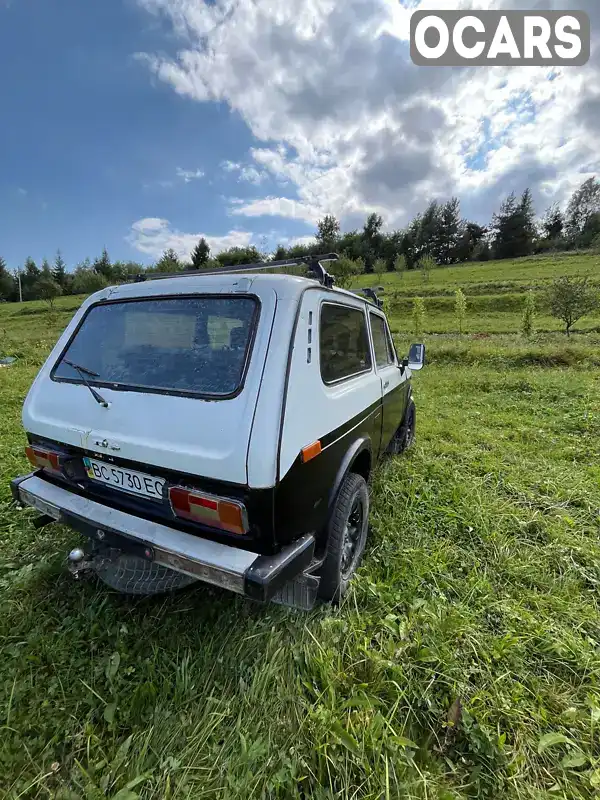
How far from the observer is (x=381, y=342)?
337 cm

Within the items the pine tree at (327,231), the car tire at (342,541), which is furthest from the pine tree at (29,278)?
the car tire at (342,541)

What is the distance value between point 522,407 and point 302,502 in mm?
5886

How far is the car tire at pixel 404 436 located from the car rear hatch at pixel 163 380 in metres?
2.82

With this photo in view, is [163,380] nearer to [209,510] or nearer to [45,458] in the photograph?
[209,510]

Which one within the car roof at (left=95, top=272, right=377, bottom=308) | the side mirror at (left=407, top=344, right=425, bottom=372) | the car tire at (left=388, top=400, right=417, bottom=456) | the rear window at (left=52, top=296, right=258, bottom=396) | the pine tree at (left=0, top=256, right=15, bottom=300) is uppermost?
the pine tree at (left=0, top=256, right=15, bottom=300)

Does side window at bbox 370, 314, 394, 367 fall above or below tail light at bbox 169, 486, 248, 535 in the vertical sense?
above

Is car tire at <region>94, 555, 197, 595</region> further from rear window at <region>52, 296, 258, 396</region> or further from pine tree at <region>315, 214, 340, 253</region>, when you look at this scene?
pine tree at <region>315, 214, 340, 253</region>

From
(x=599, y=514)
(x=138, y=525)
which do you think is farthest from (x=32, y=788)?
(x=599, y=514)

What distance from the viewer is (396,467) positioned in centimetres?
398

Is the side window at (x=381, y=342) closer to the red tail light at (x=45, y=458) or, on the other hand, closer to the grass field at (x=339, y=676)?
the grass field at (x=339, y=676)

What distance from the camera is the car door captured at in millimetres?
3102

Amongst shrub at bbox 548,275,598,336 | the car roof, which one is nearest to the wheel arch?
the car roof

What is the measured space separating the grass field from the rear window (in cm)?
130

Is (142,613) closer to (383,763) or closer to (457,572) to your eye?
(383,763)
